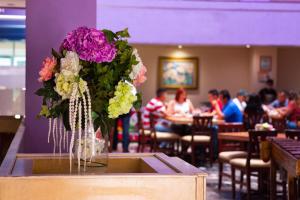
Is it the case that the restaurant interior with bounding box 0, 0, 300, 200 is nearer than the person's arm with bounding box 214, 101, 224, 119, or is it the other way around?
the restaurant interior with bounding box 0, 0, 300, 200

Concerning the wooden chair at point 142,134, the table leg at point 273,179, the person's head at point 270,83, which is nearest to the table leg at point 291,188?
the table leg at point 273,179

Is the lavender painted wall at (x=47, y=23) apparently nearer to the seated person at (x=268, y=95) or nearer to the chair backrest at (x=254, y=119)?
the chair backrest at (x=254, y=119)

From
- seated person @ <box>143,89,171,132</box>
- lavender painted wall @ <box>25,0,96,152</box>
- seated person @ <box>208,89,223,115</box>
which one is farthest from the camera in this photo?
seated person @ <box>208,89,223,115</box>

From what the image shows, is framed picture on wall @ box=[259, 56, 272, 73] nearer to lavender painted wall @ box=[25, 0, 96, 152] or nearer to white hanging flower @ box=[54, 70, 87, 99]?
lavender painted wall @ box=[25, 0, 96, 152]

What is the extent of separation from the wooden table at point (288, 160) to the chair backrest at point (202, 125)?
13.9 feet

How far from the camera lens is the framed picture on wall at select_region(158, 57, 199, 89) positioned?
1759 cm

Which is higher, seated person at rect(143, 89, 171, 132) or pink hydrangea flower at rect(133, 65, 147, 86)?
pink hydrangea flower at rect(133, 65, 147, 86)

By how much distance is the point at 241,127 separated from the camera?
11.5 m

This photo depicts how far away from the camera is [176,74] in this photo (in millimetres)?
17656

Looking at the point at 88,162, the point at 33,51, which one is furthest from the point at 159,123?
the point at 88,162

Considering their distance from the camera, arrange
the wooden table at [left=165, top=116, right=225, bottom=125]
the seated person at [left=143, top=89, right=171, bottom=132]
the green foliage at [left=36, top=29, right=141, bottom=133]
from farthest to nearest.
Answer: the seated person at [left=143, top=89, right=171, bottom=132] < the wooden table at [left=165, top=116, right=225, bottom=125] < the green foliage at [left=36, top=29, right=141, bottom=133]

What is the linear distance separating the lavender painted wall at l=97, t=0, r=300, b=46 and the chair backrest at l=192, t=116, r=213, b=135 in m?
2.02

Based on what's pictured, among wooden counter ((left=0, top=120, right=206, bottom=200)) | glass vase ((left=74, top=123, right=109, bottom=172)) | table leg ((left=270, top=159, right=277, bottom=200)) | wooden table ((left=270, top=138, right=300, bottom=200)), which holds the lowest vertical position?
table leg ((left=270, top=159, right=277, bottom=200))

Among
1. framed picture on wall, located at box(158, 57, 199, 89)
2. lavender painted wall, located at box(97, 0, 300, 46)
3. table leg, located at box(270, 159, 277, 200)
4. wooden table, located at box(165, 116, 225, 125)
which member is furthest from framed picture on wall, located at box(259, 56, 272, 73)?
table leg, located at box(270, 159, 277, 200)
